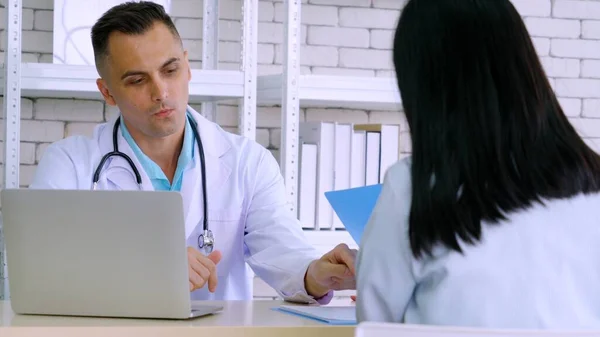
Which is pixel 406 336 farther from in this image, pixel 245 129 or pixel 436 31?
pixel 245 129

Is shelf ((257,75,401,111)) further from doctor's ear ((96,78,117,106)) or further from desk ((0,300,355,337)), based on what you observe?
desk ((0,300,355,337))

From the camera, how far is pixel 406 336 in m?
0.97

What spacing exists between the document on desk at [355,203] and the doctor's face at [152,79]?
0.68m

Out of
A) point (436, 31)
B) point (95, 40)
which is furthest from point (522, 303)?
point (95, 40)

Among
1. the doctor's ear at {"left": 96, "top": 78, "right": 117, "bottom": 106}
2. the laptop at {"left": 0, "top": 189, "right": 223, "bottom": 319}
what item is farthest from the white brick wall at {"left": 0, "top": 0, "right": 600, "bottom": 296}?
the laptop at {"left": 0, "top": 189, "right": 223, "bottom": 319}

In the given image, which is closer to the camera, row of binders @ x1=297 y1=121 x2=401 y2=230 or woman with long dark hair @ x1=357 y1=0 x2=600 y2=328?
woman with long dark hair @ x1=357 y1=0 x2=600 y2=328

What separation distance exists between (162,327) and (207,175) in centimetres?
93

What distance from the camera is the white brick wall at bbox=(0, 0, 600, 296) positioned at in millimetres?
3033

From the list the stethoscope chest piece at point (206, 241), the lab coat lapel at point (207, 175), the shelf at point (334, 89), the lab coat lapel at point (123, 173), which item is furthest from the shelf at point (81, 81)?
the stethoscope chest piece at point (206, 241)

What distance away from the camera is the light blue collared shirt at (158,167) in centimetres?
229

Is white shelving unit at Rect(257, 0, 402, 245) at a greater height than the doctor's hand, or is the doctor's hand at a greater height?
white shelving unit at Rect(257, 0, 402, 245)

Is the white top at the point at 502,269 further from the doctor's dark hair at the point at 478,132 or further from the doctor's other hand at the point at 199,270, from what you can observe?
the doctor's other hand at the point at 199,270

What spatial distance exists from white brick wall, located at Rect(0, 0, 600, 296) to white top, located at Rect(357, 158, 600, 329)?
6.13ft

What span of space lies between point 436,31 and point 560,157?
0.23 meters
